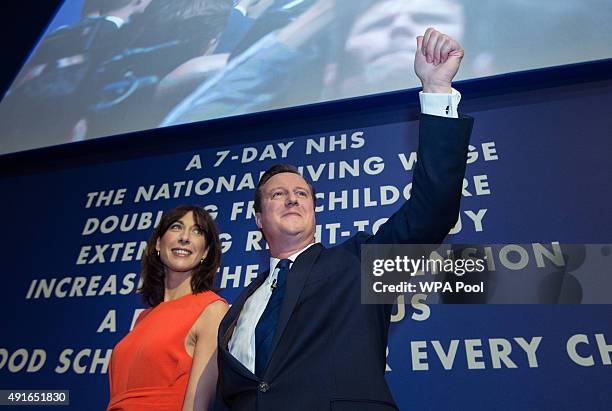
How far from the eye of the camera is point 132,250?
7.41 ft

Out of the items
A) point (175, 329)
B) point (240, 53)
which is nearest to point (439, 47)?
point (175, 329)

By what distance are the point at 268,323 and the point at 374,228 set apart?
990 millimetres

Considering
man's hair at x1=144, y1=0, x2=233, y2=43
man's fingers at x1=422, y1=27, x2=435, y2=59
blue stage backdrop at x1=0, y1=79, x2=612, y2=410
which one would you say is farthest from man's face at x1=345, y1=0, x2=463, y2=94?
man's fingers at x1=422, y1=27, x2=435, y2=59

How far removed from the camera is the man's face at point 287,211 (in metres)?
1.30

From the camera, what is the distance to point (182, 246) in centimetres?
159

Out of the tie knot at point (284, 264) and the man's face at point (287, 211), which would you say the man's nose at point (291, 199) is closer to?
the man's face at point (287, 211)

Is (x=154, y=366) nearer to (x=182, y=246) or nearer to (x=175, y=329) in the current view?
(x=175, y=329)

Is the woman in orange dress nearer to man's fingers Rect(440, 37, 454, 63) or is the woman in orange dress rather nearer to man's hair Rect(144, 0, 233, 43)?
man's fingers Rect(440, 37, 454, 63)

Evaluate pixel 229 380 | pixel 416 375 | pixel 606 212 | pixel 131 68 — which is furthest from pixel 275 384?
pixel 131 68

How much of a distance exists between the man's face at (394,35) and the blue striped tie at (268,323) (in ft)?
4.46

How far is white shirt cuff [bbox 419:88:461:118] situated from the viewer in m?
0.99

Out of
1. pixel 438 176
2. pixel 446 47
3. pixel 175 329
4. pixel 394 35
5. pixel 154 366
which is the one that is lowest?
pixel 154 366

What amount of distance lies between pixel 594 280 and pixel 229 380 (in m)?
1.26

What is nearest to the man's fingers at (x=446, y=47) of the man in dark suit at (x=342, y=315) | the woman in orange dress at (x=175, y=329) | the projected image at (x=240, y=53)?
the man in dark suit at (x=342, y=315)
